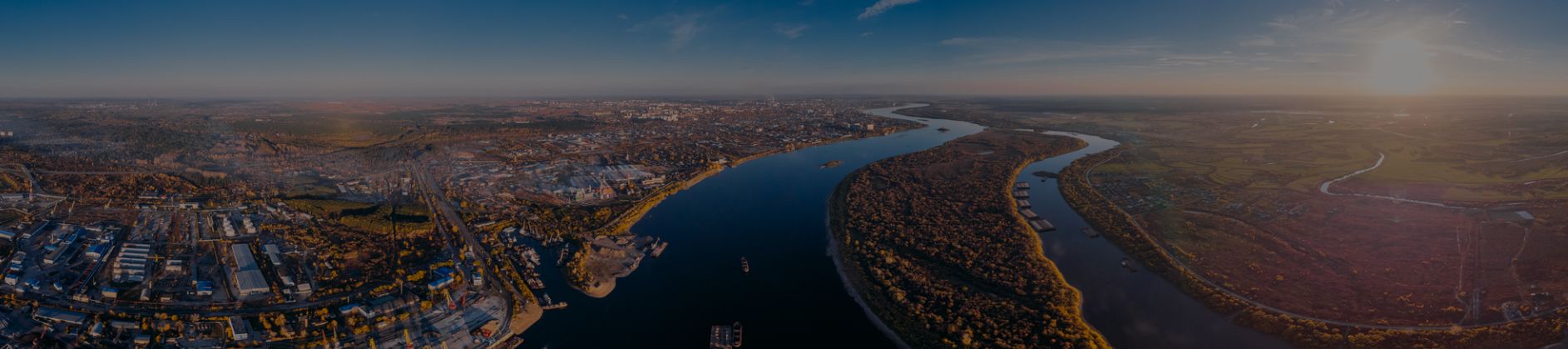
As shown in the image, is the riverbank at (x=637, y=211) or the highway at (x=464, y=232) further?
the riverbank at (x=637, y=211)

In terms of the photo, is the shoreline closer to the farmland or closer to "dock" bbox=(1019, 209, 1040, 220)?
"dock" bbox=(1019, 209, 1040, 220)

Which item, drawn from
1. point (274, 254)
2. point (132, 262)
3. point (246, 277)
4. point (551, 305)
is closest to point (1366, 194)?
point (551, 305)

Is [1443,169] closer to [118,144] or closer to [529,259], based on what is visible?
[529,259]

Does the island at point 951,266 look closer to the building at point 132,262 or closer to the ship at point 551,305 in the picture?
the ship at point 551,305

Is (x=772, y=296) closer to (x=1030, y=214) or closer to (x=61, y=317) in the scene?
(x=1030, y=214)

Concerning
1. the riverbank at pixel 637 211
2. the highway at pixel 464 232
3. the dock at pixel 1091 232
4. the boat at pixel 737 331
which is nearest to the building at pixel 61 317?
the highway at pixel 464 232

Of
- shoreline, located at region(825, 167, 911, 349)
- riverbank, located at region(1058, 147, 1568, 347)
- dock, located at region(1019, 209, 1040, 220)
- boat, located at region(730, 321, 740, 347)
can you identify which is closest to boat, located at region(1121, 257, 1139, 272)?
riverbank, located at region(1058, 147, 1568, 347)
